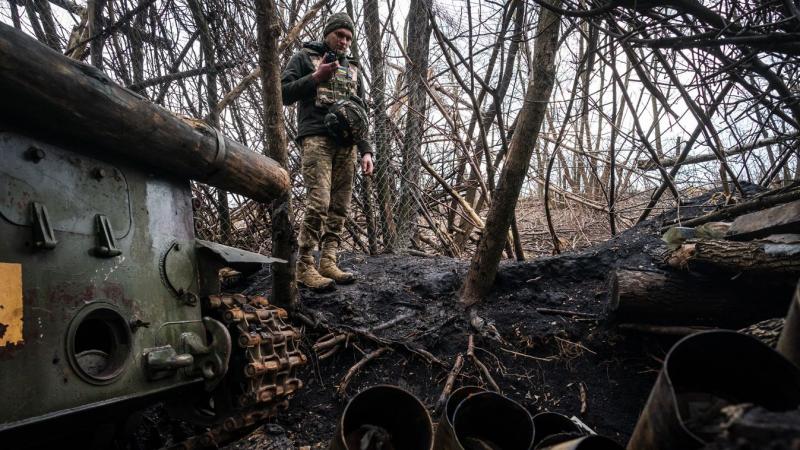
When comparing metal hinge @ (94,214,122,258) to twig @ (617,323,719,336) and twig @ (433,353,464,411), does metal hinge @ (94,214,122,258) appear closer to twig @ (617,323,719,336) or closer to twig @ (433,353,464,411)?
twig @ (433,353,464,411)

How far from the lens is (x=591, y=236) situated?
6762mm

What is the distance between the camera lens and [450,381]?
3.14 metres

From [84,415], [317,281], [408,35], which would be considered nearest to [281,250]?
[317,281]

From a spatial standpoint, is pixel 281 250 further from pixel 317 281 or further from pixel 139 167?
pixel 139 167

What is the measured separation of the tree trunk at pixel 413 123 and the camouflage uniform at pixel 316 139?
5.67ft

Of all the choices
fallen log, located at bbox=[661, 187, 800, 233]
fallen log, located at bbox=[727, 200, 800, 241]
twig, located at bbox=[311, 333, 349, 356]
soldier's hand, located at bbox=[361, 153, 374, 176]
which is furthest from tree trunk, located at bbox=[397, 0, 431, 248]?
fallen log, located at bbox=[727, 200, 800, 241]

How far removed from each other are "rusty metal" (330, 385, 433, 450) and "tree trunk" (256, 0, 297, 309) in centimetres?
150

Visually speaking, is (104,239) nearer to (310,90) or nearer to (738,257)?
(310,90)

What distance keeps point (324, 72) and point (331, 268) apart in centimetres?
174

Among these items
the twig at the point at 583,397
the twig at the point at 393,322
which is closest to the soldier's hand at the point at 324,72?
the twig at the point at 393,322

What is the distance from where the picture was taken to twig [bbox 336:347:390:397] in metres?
3.21

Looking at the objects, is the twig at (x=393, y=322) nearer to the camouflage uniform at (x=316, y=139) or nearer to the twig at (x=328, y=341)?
the twig at (x=328, y=341)

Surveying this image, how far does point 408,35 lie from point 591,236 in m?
3.84

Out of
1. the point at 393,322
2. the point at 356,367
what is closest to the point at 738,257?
the point at 393,322
